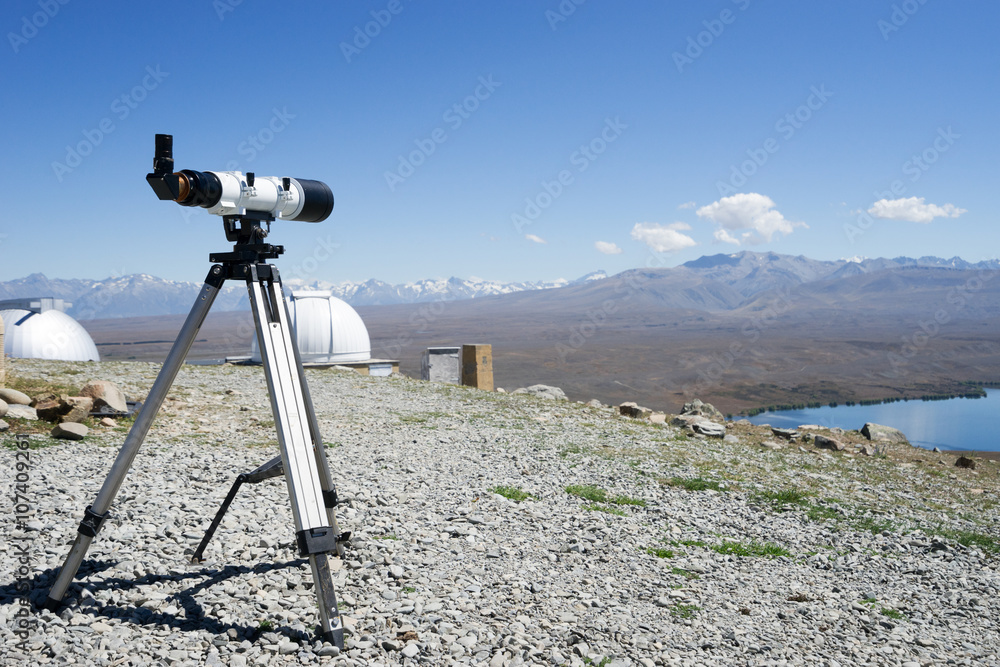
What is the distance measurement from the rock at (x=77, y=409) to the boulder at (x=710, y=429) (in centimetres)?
1298

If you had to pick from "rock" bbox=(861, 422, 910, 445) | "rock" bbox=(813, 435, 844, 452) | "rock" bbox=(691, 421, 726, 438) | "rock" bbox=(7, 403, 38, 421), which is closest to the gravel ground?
"rock" bbox=(7, 403, 38, 421)

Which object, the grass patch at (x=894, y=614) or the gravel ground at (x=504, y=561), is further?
the grass patch at (x=894, y=614)

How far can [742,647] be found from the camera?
16.2 ft

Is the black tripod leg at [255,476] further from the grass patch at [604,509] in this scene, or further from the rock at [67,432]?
the rock at [67,432]

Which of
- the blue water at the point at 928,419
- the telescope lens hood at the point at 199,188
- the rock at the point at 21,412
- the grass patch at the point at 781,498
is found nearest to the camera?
the telescope lens hood at the point at 199,188

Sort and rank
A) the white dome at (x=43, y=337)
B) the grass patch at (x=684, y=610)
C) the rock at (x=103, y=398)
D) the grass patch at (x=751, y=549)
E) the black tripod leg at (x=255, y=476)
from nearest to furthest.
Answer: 1. the black tripod leg at (x=255, y=476)
2. the grass patch at (x=684, y=610)
3. the grass patch at (x=751, y=549)
4. the rock at (x=103, y=398)
5. the white dome at (x=43, y=337)

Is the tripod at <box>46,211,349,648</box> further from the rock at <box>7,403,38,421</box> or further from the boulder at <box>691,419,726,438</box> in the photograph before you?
the boulder at <box>691,419,726,438</box>

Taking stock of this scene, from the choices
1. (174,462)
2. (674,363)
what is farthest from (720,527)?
(674,363)

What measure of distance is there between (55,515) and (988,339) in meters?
236

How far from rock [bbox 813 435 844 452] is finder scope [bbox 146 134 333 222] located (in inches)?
609
